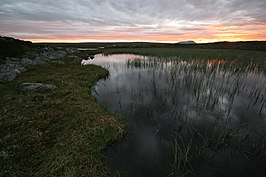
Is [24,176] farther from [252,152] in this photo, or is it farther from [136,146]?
[252,152]

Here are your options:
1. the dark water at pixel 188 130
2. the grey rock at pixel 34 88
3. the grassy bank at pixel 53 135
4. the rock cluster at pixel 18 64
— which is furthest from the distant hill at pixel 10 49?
the dark water at pixel 188 130

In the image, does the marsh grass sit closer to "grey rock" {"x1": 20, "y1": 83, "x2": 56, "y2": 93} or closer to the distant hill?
"grey rock" {"x1": 20, "y1": 83, "x2": 56, "y2": 93}

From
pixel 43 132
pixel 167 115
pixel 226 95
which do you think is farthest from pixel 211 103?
pixel 43 132

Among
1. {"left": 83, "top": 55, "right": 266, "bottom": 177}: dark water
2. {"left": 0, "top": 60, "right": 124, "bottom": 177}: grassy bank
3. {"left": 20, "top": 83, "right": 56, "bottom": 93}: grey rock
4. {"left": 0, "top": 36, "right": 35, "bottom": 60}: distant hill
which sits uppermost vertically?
{"left": 0, "top": 36, "right": 35, "bottom": 60}: distant hill

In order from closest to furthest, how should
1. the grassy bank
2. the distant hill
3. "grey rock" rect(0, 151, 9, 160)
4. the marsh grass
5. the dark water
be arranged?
1. the grassy bank
2. "grey rock" rect(0, 151, 9, 160)
3. the dark water
4. the marsh grass
5. the distant hill

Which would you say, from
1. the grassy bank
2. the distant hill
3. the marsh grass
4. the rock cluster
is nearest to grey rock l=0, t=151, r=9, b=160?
the grassy bank

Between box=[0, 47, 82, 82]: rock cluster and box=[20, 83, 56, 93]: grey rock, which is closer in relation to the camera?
box=[20, 83, 56, 93]: grey rock

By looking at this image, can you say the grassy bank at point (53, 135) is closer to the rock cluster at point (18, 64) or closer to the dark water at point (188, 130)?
the dark water at point (188, 130)

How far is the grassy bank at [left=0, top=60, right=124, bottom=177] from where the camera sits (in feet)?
16.0

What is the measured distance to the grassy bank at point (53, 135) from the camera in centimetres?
488

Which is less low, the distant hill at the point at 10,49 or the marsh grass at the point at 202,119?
the distant hill at the point at 10,49

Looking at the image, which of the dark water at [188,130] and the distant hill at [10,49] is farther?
the distant hill at [10,49]

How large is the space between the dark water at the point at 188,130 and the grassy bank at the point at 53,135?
852 mm

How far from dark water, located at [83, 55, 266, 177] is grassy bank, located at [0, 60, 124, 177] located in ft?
2.79
